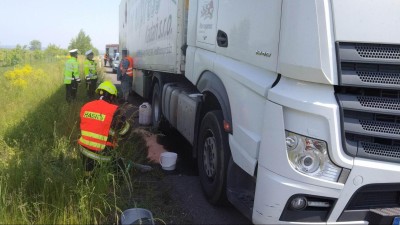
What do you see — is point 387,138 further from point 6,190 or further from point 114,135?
point 6,190

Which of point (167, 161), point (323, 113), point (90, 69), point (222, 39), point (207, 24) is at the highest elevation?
point (207, 24)

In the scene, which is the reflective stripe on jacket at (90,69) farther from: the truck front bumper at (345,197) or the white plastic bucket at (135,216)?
the truck front bumper at (345,197)

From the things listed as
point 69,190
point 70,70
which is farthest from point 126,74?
point 69,190

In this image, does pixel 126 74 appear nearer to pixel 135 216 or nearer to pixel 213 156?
pixel 213 156

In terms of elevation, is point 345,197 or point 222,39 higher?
point 222,39

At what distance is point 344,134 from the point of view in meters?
2.31

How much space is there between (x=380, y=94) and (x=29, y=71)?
672 inches

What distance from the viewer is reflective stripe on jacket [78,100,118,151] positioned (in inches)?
162

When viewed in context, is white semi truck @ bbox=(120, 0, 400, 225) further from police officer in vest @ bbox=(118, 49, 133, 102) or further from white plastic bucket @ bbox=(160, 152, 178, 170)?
police officer in vest @ bbox=(118, 49, 133, 102)

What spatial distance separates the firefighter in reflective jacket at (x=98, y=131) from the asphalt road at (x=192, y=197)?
88cm

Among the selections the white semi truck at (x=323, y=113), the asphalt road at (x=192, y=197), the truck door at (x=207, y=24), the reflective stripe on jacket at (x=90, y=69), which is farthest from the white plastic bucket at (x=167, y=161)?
the reflective stripe on jacket at (x=90, y=69)

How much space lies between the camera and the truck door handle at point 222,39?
12.0ft

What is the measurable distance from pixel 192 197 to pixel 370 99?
2587mm

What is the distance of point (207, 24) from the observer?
14.0 ft
